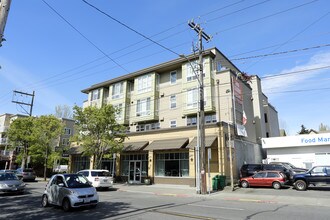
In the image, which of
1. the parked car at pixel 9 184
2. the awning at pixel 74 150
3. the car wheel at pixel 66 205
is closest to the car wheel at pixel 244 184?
the car wheel at pixel 66 205

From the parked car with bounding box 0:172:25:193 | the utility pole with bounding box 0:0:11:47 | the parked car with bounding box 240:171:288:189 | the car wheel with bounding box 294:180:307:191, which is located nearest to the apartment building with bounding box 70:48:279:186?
the parked car with bounding box 240:171:288:189

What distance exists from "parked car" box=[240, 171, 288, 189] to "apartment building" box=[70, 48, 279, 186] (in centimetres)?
211

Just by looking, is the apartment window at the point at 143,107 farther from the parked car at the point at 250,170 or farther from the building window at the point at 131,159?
the parked car at the point at 250,170

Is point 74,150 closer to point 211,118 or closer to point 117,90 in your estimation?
point 117,90

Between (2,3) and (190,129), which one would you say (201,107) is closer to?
(190,129)

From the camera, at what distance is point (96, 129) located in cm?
2781

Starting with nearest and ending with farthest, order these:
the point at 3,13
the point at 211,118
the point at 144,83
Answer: the point at 3,13 < the point at 211,118 < the point at 144,83

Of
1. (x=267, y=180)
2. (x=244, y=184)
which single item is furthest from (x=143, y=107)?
(x=267, y=180)

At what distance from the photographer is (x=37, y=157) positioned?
123 ft

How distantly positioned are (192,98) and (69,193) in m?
21.4

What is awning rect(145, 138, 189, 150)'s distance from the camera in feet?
85.5

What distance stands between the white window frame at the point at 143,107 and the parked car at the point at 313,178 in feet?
65.4

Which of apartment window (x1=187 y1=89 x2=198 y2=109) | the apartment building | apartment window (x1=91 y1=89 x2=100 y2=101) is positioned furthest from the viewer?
apartment window (x1=91 y1=89 x2=100 y2=101)

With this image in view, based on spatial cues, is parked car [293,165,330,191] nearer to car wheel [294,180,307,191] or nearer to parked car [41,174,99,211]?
car wheel [294,180,307,191]
